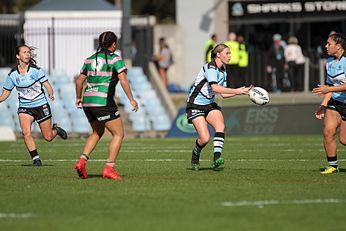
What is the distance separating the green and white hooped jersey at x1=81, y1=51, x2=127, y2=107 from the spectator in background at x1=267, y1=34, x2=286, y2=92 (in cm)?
2135

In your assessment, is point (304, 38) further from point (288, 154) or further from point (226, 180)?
point (226, 180)

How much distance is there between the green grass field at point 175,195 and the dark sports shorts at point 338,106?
85cm

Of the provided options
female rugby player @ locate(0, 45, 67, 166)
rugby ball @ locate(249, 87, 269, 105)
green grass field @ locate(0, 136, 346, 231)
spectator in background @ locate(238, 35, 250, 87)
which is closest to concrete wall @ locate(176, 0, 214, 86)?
spectator in background @ locate(238, 35, 250, 87)

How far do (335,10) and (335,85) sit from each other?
24.9 meters

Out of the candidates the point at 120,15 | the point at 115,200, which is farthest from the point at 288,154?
the point at 120,15

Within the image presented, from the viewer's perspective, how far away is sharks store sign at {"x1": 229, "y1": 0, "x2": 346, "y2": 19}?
39.2 meters

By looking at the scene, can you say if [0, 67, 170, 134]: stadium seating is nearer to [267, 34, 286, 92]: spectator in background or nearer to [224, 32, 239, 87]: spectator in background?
[224, 32, 239, 87]: spectator in background

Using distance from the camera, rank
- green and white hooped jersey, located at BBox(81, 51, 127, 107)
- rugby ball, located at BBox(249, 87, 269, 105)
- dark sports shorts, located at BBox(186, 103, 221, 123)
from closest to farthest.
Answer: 1. green and white hooped jersey, located at BBox(81, 51, 127, 107)
2. rugby ball, located at BBox(249, 87, 269, 105)
3. dark sports shorts, located at BBox(186, 103, 221, 123)

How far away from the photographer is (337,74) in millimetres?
14867

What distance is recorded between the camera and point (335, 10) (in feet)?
129

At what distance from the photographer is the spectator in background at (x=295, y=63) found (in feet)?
110

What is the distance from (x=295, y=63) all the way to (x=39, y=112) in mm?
17499

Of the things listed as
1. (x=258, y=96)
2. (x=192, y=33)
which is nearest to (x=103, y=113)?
(x=258, y=96)

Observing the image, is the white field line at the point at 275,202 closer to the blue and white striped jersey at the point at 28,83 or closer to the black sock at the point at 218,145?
the black sock at the point at 218,145
